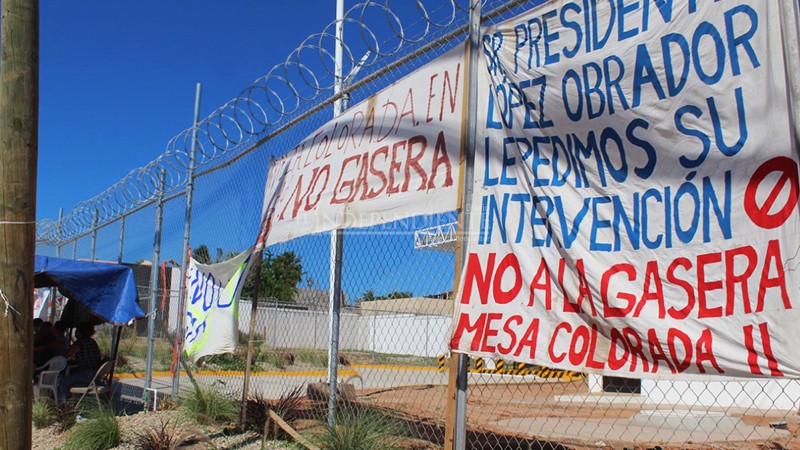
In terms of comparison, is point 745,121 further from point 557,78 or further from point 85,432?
point 85,432

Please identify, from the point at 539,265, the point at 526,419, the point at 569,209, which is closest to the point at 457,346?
the point at 539,265

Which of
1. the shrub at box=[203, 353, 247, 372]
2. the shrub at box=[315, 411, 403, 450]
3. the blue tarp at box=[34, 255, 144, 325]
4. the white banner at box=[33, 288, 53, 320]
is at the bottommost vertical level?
the shrub at box=[203, 353, 247, 372]

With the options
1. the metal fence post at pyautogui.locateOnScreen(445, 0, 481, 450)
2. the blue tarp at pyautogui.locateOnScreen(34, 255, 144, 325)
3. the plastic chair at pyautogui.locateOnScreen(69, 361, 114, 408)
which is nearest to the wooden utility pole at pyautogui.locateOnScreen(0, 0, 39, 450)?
the metal fence post at pyautogui.locateOnScreen(445, 0, 481, 450)

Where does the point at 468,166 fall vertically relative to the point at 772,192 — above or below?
above

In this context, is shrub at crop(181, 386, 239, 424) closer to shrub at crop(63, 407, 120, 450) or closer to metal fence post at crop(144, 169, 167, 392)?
shrub at crop(63, 407, 120, 450)

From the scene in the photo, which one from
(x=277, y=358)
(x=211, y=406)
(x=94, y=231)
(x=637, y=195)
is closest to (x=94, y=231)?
(x=94, y=231)

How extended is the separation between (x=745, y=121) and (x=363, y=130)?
9.92 feet

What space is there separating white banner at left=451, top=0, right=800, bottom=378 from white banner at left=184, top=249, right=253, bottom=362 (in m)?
3.46

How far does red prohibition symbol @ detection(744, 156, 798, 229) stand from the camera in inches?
102

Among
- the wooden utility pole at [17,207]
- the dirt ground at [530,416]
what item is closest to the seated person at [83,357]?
the dirt ground at [530,416]

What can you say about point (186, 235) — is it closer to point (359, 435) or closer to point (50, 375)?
point (50, 375)

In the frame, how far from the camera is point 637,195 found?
3133 mm

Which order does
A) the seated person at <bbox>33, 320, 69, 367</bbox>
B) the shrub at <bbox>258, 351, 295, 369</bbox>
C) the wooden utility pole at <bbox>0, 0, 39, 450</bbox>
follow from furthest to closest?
the shrub at <bbox>258, 351, 295, 369</bbox> < the seated person at <bbox>33, 320, 69, 367</bbox> < the wooden utility pole at <bbox>0, 0, 39, 450</bbox>

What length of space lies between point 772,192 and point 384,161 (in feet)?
8.95
